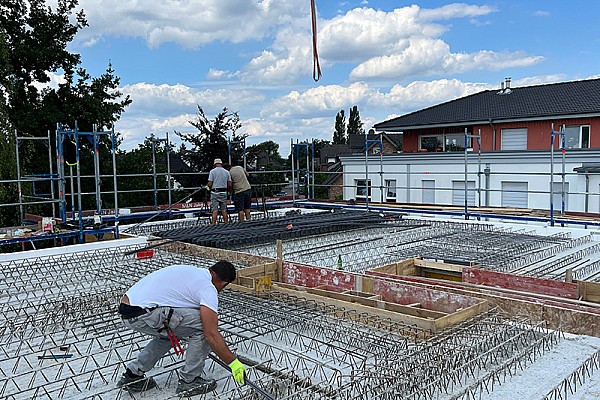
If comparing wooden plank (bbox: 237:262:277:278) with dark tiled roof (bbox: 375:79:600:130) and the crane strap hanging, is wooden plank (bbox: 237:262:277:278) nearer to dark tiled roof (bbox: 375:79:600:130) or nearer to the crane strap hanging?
the crane strap hanging

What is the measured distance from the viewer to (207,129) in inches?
793

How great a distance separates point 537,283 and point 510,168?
560 inches

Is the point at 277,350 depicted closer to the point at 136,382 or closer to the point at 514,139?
the point at 136,382

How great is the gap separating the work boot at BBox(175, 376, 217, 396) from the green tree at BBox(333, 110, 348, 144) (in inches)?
2482

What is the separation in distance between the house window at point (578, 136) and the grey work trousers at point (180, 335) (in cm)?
2021

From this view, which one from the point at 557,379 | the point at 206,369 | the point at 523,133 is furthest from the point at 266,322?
the point at 523,133

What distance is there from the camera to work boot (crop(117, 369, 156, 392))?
3.44 metres

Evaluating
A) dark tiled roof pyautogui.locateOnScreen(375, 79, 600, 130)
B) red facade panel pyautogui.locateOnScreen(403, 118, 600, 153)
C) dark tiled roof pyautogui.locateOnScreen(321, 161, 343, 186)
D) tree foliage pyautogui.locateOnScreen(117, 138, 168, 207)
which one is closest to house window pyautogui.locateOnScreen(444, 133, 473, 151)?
red facade panel pyautogui.locateOnScreen(403, 118, 600, 153)

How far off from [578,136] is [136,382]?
2084cm

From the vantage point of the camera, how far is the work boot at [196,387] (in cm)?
339

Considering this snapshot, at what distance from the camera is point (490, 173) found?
1520 centimetres

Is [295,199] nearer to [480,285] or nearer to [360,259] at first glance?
[360,259]

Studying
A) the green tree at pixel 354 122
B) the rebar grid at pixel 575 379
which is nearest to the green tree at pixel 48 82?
the rebar grid at pixel 575 379

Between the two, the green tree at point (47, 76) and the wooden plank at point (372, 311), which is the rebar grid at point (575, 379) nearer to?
the wooden plank at point (372, 311)
